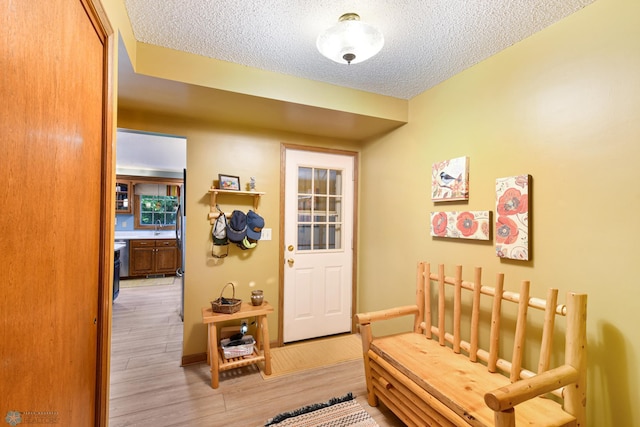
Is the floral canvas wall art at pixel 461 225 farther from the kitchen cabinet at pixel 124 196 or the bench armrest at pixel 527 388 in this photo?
the kitchen cabinet at pixel 124 196

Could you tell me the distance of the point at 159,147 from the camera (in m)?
4.55

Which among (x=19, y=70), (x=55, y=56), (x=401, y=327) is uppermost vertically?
(x=55, y=56)

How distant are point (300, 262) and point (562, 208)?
227cm

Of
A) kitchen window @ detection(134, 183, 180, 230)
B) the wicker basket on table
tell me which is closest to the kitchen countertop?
kitchen window @ detection(134, 183, 180, 230)

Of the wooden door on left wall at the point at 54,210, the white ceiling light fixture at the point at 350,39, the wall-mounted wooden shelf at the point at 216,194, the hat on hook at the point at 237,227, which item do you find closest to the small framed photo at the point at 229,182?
the wall-mounted wooden shelf at the point at 216,194

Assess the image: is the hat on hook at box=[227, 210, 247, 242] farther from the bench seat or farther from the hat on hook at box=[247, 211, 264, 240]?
the bench seat

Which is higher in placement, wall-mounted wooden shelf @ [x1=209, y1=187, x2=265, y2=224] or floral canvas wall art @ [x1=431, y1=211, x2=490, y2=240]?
wall-mounted wooden shelf @ [x1=209, y1=187, x2=265, y2=224]

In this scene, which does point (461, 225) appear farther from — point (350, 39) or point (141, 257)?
point (141, 257)

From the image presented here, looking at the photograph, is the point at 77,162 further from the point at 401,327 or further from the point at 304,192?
the point at 401,327

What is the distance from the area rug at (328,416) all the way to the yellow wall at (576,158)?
1.27 m

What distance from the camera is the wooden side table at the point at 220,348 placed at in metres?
2.29

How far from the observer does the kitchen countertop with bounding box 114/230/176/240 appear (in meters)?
5.94

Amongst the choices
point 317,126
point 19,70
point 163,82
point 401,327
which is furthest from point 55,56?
point 401,327

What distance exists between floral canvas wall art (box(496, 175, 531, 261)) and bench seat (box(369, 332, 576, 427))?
751 mm
